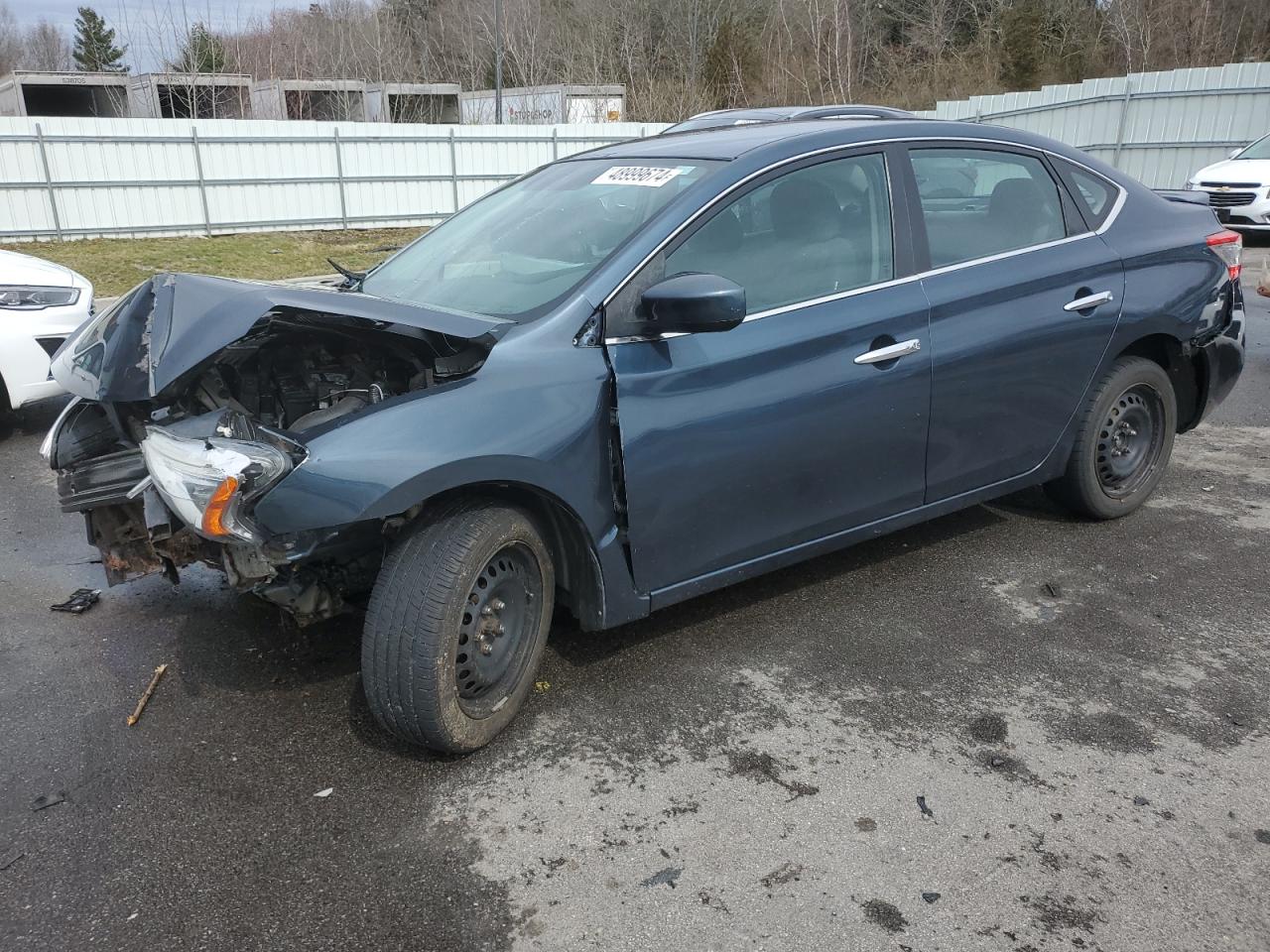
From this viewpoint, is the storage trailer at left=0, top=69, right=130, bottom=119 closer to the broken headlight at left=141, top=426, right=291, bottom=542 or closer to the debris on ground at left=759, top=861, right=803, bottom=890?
the broken headlight at left=141, top=426, right=291, bottom=542

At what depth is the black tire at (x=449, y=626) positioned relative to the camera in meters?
2.76

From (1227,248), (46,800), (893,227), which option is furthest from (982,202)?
(46,800)

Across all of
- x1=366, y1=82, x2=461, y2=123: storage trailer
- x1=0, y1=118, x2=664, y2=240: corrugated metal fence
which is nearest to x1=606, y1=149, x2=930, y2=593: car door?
x1=0, y1=118, x2=664, y2=240: corrugated metal fence

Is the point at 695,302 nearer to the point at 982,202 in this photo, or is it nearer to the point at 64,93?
the point at 982,202

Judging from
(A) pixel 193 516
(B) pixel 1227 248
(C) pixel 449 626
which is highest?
(B) pixel 1227 248

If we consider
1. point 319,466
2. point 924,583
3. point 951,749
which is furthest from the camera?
point 924,583

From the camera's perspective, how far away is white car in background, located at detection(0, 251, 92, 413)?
244 inches

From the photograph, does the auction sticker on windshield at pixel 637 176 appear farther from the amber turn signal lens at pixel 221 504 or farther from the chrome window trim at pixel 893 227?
the amber turn signal lens at pixel 221 504

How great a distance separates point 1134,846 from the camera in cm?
258

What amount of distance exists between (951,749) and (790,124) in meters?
2.33

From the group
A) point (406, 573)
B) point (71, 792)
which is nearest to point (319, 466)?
point (406, 573)

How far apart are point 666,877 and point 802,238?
7.02 feet

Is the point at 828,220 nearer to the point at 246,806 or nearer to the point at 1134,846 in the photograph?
the point at 1134,846

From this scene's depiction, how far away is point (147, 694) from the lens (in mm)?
3322
